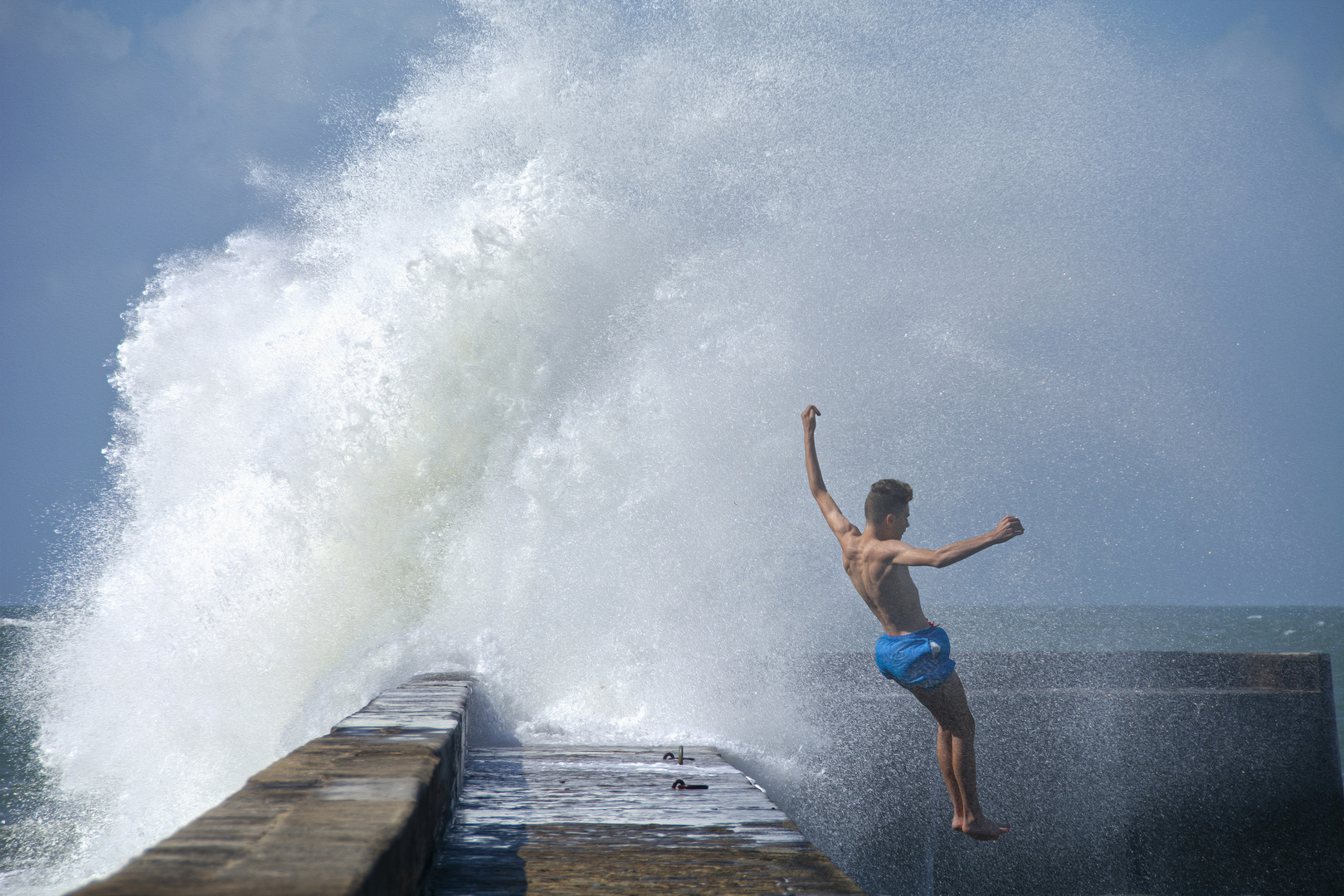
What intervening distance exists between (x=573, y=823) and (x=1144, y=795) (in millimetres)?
7871

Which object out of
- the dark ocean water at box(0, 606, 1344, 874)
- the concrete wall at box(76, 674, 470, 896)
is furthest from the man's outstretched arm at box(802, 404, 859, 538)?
the dark ocean water at box(0, 606, 1344, 874)

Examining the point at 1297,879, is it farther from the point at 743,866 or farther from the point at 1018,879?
the point at 743,866

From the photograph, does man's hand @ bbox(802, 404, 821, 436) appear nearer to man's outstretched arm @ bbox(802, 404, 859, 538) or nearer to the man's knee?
man's outstretched arm @ bbox(802, 404, 859, 538)

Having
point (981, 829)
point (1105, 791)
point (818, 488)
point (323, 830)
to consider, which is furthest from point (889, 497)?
point (1105, 791)

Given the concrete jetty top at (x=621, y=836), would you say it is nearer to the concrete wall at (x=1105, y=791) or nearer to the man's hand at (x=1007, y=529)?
the man's hand at (x=1007, y=529)

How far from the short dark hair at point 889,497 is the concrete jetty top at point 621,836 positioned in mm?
1687

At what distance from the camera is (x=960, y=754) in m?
4.78

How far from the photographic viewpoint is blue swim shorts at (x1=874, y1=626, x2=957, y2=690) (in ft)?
15.7

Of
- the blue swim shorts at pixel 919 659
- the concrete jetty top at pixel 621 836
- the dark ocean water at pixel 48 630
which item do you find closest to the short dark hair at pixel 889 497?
the blue swim shorts at pixel 919 659

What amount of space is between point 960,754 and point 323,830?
4.00 m

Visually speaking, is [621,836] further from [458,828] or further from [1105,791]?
[1105,791]

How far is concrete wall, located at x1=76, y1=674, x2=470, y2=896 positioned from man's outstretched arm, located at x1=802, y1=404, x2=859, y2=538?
9.92 feet

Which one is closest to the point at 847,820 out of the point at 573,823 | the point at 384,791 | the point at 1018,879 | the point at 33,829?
the point at 1018,879

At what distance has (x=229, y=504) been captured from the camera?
30.0 ft
